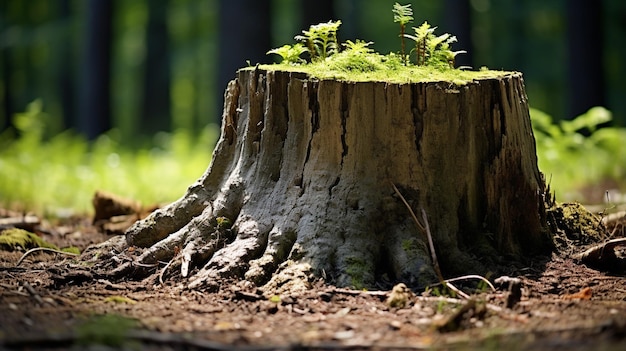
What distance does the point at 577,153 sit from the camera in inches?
501

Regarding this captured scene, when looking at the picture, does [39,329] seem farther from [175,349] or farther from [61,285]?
[61,285]

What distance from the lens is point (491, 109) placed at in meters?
4.80

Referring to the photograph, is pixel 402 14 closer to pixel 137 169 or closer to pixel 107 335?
pixel 107 335

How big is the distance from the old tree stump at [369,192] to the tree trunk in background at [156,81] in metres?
23.1

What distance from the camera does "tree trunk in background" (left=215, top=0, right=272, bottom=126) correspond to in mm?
12617

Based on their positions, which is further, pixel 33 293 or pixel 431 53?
pixel 431 53

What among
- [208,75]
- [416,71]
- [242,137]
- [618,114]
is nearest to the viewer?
[416,71]


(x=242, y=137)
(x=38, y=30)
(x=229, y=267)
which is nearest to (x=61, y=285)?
(x=229, y=267)

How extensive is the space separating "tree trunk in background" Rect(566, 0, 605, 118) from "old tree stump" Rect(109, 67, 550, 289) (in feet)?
35.8

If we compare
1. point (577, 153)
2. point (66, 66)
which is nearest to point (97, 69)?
Answer: point (577, 153)

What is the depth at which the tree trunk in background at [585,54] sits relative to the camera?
14992mm

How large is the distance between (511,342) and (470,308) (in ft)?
1.59

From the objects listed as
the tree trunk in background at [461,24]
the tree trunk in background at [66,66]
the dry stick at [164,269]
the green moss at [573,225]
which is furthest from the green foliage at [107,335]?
the tree trunk in background at [66,66]

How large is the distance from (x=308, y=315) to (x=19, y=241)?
9.70 ft
